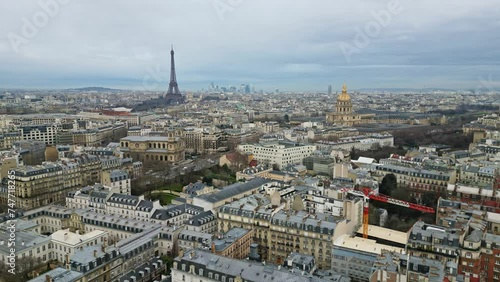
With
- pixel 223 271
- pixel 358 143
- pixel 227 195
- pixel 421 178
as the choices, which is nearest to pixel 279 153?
pixel 358 143

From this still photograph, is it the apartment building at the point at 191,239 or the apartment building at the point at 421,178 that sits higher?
the apartment building at the point at 421,178

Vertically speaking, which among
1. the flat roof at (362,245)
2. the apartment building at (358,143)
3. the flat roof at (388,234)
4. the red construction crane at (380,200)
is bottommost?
the flat roof at (388,234)

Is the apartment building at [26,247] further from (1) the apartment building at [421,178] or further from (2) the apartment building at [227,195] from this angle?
(1) the apartment building at [421,178]

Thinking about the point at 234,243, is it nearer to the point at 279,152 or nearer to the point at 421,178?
the point at 421,178

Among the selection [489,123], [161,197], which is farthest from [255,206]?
[489,123]

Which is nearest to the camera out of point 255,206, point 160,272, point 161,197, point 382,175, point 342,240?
point 160,272

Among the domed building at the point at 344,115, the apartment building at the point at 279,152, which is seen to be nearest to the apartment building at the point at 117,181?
the apartment building at the point at 279,152

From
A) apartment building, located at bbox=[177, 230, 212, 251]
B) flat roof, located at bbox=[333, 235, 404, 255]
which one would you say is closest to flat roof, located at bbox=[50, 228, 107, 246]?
apartment building, located at bbox=[177, 230, 212, 251]

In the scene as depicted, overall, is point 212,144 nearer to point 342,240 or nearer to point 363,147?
point 363,147
